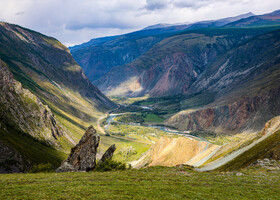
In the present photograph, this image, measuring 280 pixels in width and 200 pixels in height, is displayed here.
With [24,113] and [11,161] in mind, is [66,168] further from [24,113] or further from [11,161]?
[24,113]

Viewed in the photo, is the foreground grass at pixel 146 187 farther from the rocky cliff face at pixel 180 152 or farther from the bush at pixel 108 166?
the rocky cliff face at pixel 180 152

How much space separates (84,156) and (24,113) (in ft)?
241

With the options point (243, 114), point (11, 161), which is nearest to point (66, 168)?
point (11, 161)

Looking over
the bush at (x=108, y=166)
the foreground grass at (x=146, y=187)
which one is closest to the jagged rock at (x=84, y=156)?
the bush at (x=108, y=166)

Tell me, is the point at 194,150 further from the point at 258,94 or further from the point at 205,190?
the point at 258,94

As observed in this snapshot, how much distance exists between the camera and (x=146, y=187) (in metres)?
27.4

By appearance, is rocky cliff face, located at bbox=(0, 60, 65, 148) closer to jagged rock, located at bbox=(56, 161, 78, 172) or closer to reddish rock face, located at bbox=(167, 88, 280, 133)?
jagged rock, located at bbox=(56, 161, 78, 172)

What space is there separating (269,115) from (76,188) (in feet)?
524

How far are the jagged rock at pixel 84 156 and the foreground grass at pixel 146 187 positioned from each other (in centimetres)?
1418

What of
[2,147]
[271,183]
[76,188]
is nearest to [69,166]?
[76,188]

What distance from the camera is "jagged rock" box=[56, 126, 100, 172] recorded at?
1806 inches

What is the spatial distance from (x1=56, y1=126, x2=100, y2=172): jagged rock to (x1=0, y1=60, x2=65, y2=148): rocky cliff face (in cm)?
5263

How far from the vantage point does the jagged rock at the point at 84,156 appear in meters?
45.9

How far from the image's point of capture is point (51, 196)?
22859 mm
